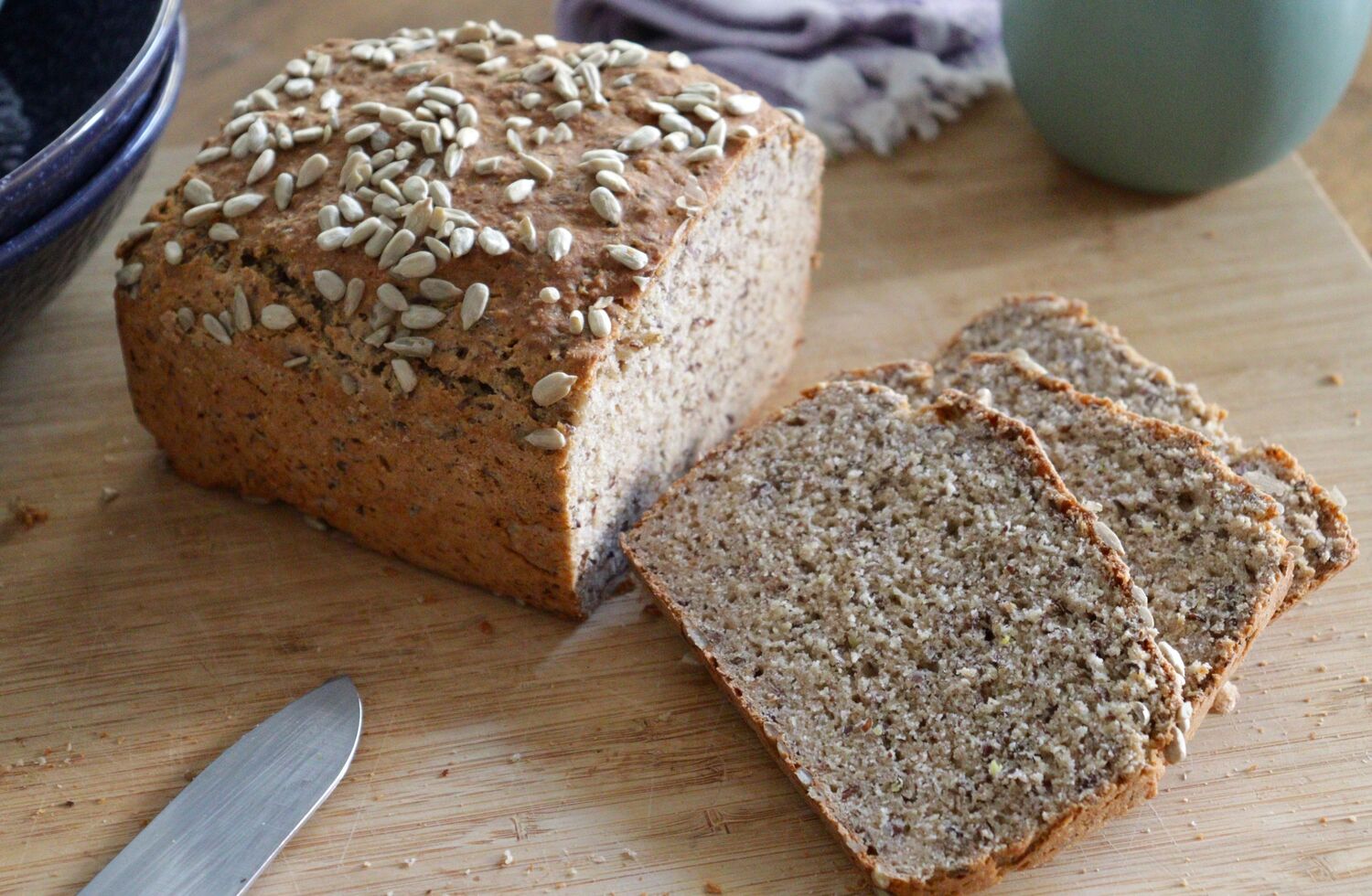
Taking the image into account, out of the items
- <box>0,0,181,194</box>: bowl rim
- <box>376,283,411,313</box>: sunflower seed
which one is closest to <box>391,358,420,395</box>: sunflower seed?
<box>376,283,411,313</box>: sunflower seed

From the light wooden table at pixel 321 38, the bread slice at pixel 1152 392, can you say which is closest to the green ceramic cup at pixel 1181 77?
the light wooden table at pixel 321 38

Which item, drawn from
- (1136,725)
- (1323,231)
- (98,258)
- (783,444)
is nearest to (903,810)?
(1136,725)

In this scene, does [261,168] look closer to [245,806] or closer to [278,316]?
[278,316]

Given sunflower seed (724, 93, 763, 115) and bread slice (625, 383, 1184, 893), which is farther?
sunflower seed (724, 93, 763, 115)

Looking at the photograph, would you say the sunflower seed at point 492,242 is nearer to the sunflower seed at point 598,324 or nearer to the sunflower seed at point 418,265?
the sunflower seed at point 418,265

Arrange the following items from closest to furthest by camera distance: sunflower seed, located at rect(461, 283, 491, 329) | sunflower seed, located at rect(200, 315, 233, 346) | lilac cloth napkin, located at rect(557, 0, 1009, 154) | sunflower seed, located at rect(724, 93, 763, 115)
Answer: sunflower seed, located at rect(461, 283, 491, 329), sunflower seed, located at rect(200, 315, 233, 346), sunflower seed, located at rect(724, 93, 763, 115), lilac cloth napkin, located at rect(557, 0, 1009, 154)

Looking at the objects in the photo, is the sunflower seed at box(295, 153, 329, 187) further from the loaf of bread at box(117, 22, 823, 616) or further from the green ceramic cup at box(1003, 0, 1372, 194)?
the green ceramic cup at box(1003, 0, 1372, 194)

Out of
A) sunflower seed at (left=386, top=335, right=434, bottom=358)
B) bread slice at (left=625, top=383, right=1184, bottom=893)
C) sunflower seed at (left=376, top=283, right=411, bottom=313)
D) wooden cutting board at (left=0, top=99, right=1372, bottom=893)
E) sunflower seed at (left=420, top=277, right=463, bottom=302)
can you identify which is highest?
sunflower seed at (left=420, top=277, right=463, bottom=302)
